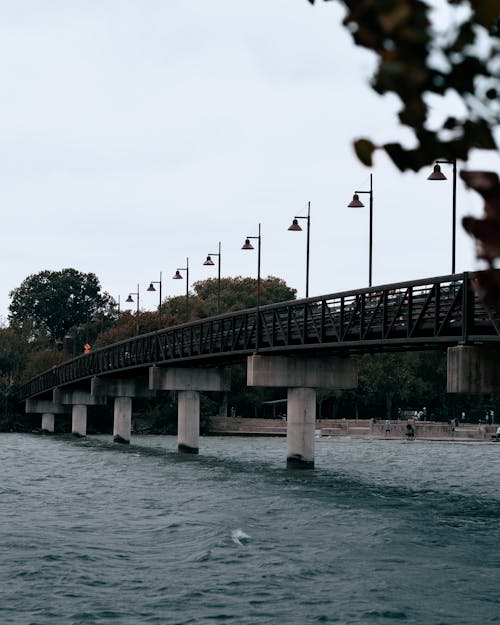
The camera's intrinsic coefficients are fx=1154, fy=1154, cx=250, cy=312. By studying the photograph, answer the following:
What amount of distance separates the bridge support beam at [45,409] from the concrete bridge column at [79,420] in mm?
8339

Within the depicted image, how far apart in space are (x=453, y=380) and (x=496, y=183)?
39.5 metres

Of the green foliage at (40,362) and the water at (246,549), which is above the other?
the green foliage at (40,362)

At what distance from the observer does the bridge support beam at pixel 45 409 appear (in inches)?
5485

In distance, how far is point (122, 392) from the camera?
107 m

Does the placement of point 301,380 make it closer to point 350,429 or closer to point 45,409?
point 350,429

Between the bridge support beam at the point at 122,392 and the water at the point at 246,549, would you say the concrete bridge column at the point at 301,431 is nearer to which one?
the water at the point at 246,549

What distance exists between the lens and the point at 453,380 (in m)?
43.2

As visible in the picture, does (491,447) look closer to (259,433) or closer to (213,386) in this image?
(259,433)

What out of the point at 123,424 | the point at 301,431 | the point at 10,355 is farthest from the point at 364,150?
the point at 10,355

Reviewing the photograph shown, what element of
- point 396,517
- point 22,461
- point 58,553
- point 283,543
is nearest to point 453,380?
point 396,517

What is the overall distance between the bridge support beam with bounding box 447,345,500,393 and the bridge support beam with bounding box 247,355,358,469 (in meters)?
19.5

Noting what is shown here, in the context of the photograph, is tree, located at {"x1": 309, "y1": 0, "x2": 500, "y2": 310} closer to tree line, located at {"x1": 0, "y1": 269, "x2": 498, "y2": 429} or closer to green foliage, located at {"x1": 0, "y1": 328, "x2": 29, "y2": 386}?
tree line, located at {"x1": 0, "y1": 269, "x2": 498, "y2": 429}

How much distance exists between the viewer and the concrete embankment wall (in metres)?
136

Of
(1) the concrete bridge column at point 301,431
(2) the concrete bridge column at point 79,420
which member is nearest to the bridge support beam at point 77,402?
(2) the concrete bridge column at point 79,420
